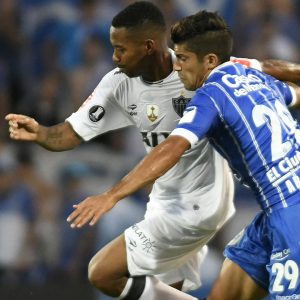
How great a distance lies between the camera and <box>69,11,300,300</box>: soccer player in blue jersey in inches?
151

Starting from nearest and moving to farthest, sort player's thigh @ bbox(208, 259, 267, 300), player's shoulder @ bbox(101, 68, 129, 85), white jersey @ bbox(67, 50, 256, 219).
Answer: player's thigh @ bbox(208, 259, 267, 300)
white jersey @ bbox(67, 50, 256, 219)
player's shoulder @ bbox(101, 68, 129, 85)

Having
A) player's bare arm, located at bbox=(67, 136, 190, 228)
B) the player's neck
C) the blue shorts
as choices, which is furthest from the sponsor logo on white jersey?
player's bare arm, located at bbox=(67, 136, 190, 228)

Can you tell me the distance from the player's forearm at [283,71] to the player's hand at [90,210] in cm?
152

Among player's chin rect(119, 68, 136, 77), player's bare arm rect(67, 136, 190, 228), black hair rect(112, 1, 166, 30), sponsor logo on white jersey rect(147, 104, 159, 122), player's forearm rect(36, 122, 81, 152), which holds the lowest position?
player's forearm rect(36, 122, 81, 152)

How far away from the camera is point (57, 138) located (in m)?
4.96

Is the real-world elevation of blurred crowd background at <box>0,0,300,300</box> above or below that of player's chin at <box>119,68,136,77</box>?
below

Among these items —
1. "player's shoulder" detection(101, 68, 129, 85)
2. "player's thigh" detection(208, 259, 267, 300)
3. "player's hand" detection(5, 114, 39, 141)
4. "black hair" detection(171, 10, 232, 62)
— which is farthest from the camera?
"player's shoulder" detection(101, 68, 129, 85)

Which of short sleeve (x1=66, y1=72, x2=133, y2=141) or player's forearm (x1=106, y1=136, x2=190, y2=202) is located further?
short sleeve (x1=66, y1=72, x2=133, y2=141)

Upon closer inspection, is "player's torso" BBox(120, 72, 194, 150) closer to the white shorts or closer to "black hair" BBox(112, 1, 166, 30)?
"black hair" BBox(112, 1, 166, 30)

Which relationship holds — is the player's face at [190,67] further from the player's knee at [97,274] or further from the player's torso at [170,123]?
the player's knee at [97,274]

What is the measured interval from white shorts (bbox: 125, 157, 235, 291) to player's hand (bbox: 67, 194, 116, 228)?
3.64 feet

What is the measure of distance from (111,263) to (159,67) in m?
1.04

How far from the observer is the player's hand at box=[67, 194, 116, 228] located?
365 centimetres

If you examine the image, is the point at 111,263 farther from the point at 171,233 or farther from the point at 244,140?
the point at 244,140
